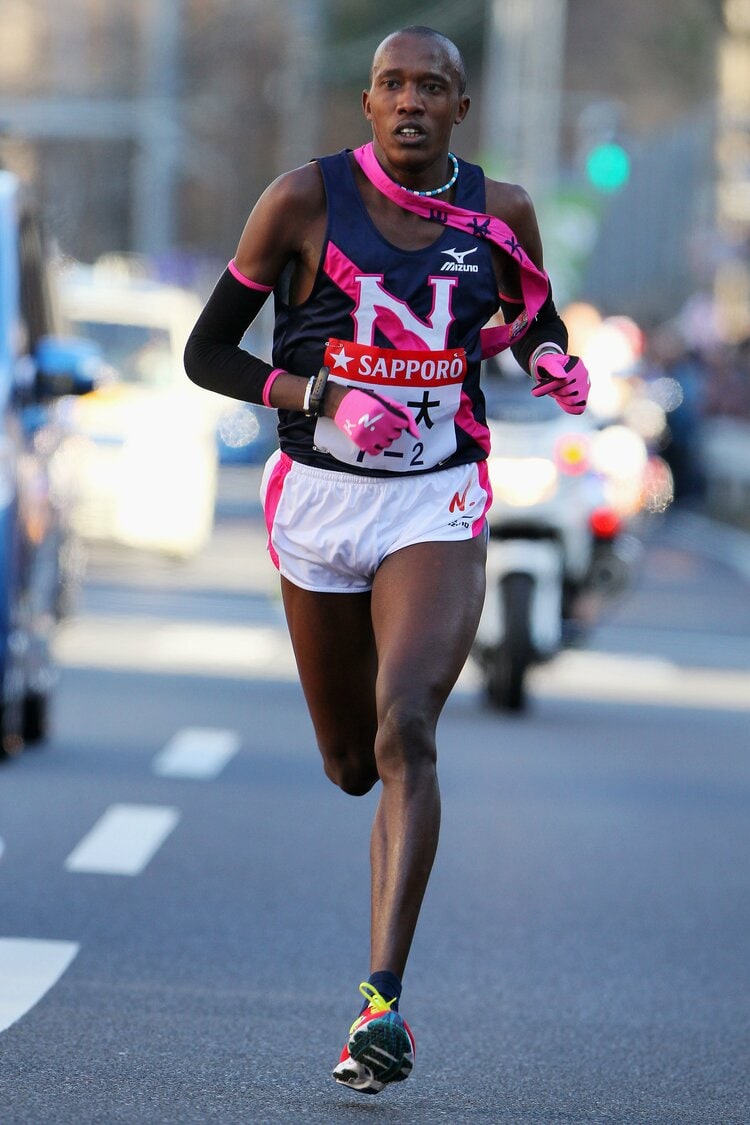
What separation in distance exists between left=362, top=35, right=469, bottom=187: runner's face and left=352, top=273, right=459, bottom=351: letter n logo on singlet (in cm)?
25

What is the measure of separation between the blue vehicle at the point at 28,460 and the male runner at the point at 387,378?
13.7ft

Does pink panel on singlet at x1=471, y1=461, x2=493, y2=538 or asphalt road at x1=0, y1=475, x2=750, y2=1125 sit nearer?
asphalt road at x1=0, y1=475, x2=750, y2=1125

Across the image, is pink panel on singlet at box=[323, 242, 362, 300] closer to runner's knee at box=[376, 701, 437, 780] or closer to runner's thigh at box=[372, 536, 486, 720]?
runner's thigh at box=[372, 536, 486, 720]

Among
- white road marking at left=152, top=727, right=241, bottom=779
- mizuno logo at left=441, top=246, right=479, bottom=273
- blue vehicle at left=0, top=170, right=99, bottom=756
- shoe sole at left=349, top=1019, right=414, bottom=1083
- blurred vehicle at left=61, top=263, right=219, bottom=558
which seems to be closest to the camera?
shoe sole at left=349, top=1019, right=414, bottom=1083

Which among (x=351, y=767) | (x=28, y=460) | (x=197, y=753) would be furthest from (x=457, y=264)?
(x=197, y=753)

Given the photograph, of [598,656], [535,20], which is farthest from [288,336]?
[535,20]

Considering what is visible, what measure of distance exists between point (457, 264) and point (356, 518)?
1.81 ft

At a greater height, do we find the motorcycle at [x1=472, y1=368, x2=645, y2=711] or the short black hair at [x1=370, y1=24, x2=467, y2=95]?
the short black hair at [x1=370, y1=24, x2=467, y2=95]

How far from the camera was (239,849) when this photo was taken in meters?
8.76

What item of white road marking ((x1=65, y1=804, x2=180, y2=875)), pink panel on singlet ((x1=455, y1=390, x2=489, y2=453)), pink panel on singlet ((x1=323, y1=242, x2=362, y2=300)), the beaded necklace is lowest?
white road marking ((x1=65, y1=804, x2=180, y2=875))

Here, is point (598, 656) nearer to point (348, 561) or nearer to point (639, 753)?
point (639, 753)

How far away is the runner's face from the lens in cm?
567

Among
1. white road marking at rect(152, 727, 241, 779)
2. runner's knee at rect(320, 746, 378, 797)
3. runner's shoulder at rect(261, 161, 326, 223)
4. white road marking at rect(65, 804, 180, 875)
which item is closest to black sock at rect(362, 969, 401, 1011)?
runner's knee at rect(320, 746, 378, 797)

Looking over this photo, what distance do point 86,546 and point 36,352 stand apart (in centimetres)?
947
